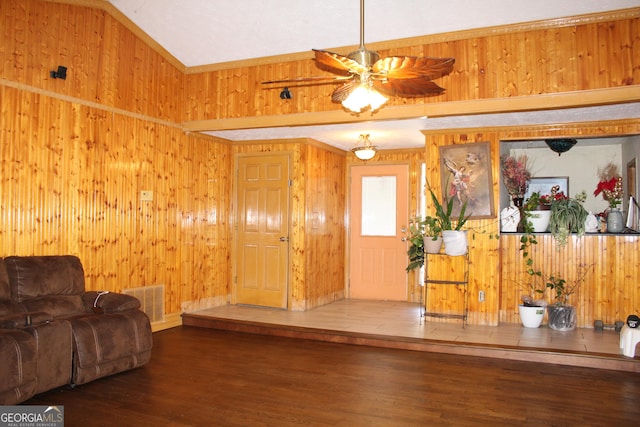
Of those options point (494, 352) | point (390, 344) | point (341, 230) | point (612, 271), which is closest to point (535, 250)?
point (612, 271)

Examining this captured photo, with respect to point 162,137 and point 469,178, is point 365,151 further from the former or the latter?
point 162,137

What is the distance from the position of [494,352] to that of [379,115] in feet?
8.93

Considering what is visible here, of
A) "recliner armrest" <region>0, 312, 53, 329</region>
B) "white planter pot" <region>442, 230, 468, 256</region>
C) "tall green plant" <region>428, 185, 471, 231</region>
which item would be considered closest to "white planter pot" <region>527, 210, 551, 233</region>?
"tall green plant" <region>428, 185, 471, 231</region>

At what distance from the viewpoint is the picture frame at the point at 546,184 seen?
7.27 meters

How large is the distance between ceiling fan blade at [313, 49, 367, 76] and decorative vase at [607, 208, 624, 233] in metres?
4.31

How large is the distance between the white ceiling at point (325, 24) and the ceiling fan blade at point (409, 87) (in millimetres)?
1594

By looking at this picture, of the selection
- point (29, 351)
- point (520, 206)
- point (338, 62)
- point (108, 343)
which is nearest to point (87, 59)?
point (108, 343)

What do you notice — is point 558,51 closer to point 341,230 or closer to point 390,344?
point 390,344

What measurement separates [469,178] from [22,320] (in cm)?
484

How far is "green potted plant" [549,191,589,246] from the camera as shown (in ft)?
18.9

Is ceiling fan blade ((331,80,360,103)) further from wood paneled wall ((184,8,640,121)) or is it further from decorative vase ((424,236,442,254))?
decorative vase ((424,236,442,254))

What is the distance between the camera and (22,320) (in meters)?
3.54

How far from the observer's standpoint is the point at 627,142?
261 inches

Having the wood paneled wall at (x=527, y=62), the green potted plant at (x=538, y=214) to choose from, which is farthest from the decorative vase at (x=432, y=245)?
the wood paneled wall at (x=527, y=62)
